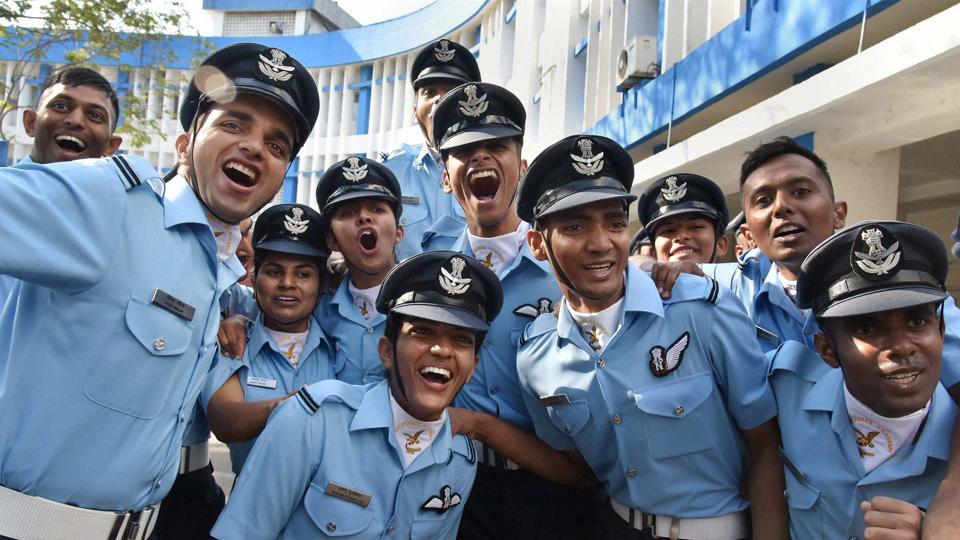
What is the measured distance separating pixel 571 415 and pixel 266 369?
137 centimetres

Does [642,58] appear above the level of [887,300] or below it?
above

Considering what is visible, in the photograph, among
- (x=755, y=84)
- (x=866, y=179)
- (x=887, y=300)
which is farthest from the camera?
(x=755, y=84)

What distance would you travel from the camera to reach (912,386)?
6.97ft

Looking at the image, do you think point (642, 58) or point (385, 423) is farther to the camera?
point (642, 58)

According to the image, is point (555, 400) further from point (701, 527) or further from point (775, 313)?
point (775, 313)

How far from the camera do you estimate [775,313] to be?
2.96 metres

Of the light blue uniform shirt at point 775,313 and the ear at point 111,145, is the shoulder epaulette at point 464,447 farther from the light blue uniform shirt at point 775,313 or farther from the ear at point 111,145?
the ear at point 111,145

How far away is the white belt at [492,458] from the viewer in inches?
122

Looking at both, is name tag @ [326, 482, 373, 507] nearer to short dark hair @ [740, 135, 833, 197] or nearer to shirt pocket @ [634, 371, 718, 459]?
shirt pocket @ [634, 371, 718, 459]

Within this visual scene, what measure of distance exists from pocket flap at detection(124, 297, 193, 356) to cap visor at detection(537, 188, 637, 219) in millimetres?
1312

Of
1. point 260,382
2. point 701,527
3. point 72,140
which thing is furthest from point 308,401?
point 72,140

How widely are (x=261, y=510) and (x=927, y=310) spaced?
2.28m

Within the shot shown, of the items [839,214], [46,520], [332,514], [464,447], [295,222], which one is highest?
[839,214]

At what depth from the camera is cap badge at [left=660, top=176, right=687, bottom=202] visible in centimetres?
391
